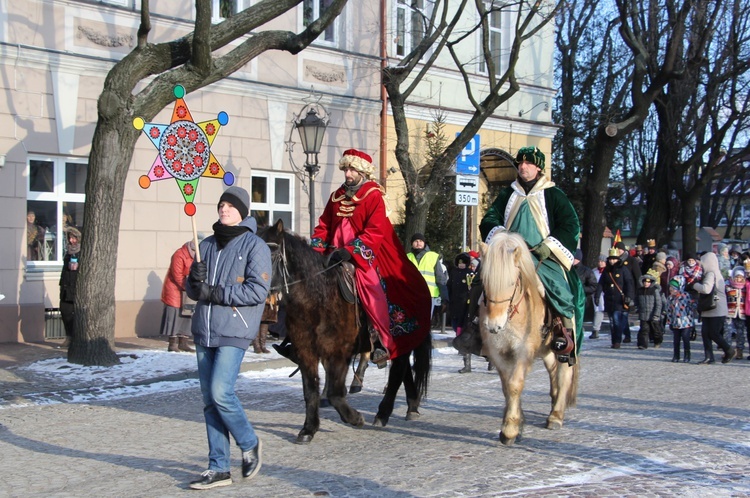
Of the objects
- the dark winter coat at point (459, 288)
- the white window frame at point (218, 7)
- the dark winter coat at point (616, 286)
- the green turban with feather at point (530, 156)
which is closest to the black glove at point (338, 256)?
the green turban with feather at point (530, 156)

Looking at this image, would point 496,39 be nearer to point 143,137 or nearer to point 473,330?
point 143,137

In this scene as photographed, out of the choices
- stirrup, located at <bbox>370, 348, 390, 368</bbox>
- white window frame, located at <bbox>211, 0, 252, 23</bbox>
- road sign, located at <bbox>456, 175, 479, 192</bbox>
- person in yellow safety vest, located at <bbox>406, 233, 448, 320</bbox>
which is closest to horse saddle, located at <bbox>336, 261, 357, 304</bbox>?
stirrup, located at <bbox>370, 348, 390, 368</bbox>

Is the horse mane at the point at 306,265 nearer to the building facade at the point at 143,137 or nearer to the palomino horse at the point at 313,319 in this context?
the palomino horse at the point at 313,319

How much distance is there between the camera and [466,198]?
54.2ft

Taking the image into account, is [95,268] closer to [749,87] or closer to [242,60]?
[242,60]

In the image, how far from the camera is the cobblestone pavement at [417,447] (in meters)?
6.02

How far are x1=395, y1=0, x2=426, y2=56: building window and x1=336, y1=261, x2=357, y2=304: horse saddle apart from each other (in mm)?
14097

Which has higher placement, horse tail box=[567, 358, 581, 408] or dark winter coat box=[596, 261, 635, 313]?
dark winter coat box=[596, 261, 635, 313]

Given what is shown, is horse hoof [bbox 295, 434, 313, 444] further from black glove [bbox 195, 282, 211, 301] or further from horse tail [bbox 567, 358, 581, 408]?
horse tail [bbox 567, 358, 581, 408]

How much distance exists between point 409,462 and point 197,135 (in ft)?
9.93

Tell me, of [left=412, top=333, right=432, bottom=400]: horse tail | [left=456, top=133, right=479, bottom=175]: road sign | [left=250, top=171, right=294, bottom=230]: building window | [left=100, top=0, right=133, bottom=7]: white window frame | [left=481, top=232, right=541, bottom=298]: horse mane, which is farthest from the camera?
[left=250, top=171, right=294, bottom=230]: building window

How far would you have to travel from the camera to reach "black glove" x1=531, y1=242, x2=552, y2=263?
25.3 ft

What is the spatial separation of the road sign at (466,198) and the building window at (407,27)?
591 centimetres

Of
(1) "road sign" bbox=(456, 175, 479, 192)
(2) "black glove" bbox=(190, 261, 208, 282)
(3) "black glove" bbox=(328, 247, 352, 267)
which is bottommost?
(2) "black glove" bbox=(190, 261, 208, 282)
